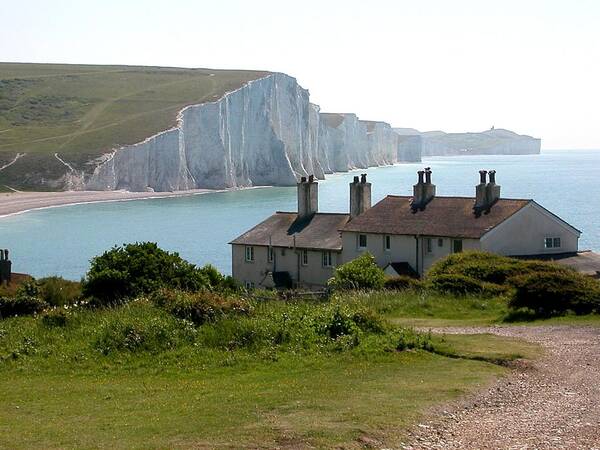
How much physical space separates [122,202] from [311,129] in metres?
65.4

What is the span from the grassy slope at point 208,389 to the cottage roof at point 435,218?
2108 cm

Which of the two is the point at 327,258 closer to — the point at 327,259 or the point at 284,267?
the point at 327,259

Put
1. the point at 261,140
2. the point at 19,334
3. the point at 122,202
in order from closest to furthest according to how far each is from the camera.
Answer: the point at 19,334 < the point at 122,202 < the point at 261,140

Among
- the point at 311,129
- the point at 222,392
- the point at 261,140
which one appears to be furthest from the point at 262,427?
the point at 311,129

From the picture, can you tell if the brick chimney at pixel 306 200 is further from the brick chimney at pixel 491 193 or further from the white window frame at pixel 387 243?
the brick chimney at pixel 491 193

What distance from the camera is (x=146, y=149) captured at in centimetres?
14350

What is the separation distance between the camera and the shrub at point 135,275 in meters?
25.0

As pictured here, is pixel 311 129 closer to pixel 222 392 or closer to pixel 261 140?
pixel 261 140

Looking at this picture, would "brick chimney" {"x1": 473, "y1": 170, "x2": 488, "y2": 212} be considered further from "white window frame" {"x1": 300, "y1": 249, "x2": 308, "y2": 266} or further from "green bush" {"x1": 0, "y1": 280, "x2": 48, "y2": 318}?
"green bush" {"x1": 0, "y1": 280, "x2": 48, "y2": 318}

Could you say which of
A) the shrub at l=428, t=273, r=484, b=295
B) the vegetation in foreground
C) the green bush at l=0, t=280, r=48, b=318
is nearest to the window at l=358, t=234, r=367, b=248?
the shrub at l=428, t=273, r=484, b=295

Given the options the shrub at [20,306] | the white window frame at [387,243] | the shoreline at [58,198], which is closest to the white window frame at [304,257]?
the white window frame at [387,243]

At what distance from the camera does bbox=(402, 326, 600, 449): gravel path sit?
11227 mm

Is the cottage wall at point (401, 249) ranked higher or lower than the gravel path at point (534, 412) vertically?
lower

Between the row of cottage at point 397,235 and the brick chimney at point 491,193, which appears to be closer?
the row of cottage at point 397,235
